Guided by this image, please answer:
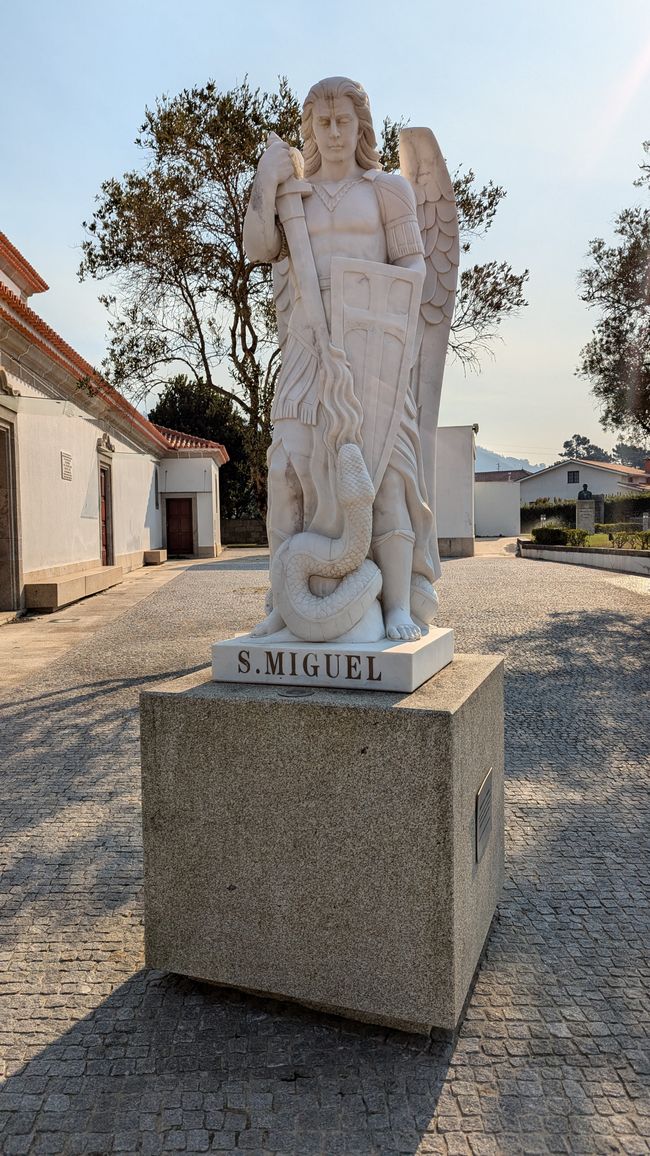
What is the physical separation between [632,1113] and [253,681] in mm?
1402

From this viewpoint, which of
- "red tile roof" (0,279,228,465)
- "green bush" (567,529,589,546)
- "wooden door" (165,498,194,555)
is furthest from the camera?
"wooden door" (165,498,194,555)

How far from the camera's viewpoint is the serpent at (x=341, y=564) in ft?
7.79

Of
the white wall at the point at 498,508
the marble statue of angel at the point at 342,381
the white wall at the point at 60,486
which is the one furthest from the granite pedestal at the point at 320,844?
the white wall at the point at 498,508

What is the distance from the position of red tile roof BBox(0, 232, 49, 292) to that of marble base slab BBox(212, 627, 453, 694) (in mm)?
13498

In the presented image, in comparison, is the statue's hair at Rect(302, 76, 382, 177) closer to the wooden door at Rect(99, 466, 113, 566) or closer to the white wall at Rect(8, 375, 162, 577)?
the white wall at Rect(8, 375, 162, 577)

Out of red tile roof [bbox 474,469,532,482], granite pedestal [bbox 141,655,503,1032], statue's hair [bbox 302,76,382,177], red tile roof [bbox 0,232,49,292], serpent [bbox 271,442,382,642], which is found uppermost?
red tile roof [bbox 0,232,49,292]

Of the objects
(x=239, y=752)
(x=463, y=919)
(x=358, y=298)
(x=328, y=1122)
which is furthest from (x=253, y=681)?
(x=358, y=298)

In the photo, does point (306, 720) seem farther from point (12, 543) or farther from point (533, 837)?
point (12, 543)

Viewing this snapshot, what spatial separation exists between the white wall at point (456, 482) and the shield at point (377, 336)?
19.1 metres

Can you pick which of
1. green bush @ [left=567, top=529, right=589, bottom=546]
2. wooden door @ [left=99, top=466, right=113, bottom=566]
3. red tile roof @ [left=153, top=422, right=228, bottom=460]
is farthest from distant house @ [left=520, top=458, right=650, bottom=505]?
wooden door @ [left=99, top=466, right=113, bottom=566]

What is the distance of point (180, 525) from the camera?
24922mm

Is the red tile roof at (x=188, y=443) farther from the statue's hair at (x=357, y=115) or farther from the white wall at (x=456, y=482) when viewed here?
the statue's hair at (x=357, y=115)

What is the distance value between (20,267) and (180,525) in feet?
36.6

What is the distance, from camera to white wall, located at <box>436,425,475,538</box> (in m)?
21.5
